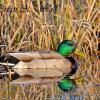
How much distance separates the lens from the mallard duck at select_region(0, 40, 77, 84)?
920 centimetres

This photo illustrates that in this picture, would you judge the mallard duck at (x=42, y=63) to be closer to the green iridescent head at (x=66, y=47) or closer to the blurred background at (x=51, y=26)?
the green iridescent head at (x=66, y=47)

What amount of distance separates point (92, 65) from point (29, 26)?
1.31 m

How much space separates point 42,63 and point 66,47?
0.71 meters

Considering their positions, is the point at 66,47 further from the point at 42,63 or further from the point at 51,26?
the point at 42,63

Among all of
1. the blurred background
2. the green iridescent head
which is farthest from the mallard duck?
the blurred background

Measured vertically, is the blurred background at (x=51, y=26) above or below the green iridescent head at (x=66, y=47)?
above

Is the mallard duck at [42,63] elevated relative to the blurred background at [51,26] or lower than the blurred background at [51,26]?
lower

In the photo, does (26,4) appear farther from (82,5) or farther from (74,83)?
(74,83)

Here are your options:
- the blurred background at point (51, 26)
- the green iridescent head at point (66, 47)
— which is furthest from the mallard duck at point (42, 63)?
the blurred background at point (51, 26)

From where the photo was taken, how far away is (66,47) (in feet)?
34.2

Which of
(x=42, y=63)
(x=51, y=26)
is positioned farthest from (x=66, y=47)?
(x=42, y=63)

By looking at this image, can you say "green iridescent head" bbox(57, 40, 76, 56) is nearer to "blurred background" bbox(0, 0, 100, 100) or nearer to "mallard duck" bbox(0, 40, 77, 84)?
"mallard duck" bbox(0, 40, 77, 84)

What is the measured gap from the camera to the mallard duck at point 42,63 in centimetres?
920

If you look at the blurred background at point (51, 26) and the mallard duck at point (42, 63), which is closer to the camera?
the mallard duck at point (42, 63)
